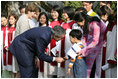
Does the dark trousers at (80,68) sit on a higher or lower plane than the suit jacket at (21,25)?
lower

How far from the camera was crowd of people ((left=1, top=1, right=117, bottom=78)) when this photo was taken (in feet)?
11.9

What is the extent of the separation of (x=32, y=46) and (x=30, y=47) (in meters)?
0.04

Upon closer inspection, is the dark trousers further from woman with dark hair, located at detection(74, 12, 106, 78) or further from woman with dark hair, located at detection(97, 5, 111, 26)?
woman with dark hair, located at detection(97, 5, 111, 26)

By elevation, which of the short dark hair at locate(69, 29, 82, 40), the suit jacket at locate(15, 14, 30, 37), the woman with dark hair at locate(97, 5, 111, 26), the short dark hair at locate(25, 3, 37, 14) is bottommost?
the short dark hair at locate(69, 29, 82, 40)

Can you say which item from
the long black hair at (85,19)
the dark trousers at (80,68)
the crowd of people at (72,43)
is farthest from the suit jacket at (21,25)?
the dark trousers at (80,68)

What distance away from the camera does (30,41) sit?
12.4 ft

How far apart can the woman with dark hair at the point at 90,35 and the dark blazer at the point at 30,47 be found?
2.06ft

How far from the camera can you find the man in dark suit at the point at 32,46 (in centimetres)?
362

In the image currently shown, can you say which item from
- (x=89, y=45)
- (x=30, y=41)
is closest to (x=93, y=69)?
(x=89, y=45)

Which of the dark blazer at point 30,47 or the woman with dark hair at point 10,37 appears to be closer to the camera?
the dark blazer at point 30,47

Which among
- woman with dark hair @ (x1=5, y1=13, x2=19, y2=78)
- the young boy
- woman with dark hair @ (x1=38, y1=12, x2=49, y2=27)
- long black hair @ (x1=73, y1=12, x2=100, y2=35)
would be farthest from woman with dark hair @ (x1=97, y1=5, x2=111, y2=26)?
woman with dark hair @ (x1=5, y1=13, x2=19, y2=78)

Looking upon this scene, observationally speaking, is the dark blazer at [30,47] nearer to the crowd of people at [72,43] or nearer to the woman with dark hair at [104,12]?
the crowd of people at [72,43]

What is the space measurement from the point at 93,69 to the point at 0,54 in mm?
1935

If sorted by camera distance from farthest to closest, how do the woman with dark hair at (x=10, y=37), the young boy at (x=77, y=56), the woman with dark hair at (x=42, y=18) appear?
the woman with dark hair at (x=10, y=37) → the woman with dark hair at (x=42, y=18) → the young boy at (x=77, y=56)
